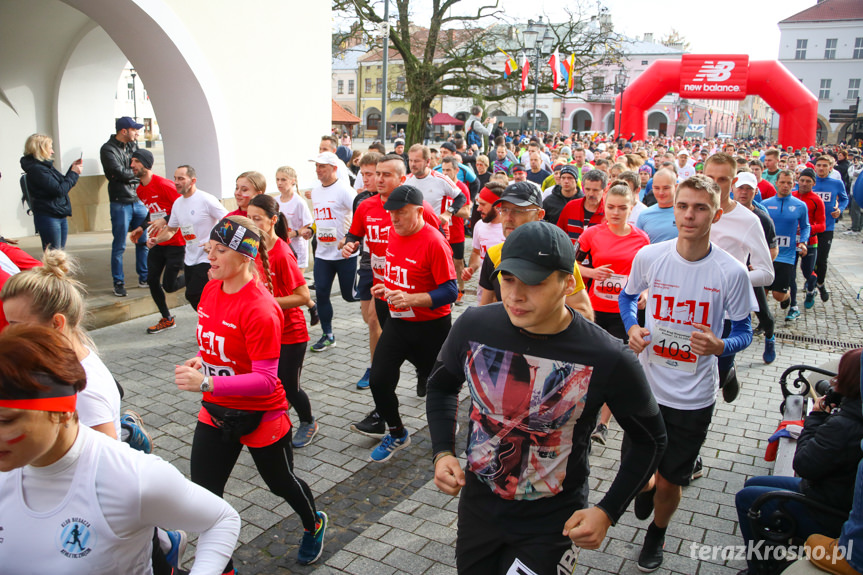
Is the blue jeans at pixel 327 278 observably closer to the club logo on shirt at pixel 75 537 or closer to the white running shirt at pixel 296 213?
the white running shirt at pixel 296 213

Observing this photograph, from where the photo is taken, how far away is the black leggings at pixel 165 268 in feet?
25.5

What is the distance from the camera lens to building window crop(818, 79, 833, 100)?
7444cm

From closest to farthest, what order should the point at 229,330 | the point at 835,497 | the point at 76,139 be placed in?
the point at 835,497
the point at 229,330
the point at 76,139

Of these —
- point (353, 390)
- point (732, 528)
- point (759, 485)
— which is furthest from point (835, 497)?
point (353, 390)

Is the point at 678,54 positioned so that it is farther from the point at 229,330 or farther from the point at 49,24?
the point at 229,330

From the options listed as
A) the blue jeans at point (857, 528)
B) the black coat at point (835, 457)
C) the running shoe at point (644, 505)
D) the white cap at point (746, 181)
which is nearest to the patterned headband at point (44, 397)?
the blue jeans at point (857, 528)

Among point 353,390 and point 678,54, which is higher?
point 678,54

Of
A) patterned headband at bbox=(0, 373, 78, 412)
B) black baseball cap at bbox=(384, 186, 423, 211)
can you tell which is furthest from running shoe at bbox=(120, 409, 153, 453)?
black baseball cap at bbox=(384, 186, 423, 211)

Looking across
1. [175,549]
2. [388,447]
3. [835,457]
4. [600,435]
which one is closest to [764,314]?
[835,457]

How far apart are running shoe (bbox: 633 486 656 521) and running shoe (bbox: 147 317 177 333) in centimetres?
625

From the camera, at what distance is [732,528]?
4.18 metres

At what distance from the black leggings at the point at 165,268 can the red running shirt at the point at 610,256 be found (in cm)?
474

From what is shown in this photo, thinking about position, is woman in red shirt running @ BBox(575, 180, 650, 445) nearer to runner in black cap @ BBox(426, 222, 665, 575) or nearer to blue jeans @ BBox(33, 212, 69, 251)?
runner in black cap @ BBox(426, 222, 665, 575)

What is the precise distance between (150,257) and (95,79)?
6.37 metres
